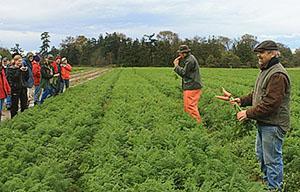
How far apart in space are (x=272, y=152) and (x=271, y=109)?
0.62 m

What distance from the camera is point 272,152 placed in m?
5.97

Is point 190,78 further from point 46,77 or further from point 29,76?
point 46,77

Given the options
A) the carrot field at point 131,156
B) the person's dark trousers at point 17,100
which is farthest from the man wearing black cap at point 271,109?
the person's dark trousers at point 17,100

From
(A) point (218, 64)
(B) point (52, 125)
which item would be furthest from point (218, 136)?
(A) point (218, 64)

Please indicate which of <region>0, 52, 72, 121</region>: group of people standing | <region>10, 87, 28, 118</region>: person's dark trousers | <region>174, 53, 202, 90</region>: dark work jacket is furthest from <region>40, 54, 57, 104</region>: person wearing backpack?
<region>174, 53, 202, 90</region>: dark work jacket

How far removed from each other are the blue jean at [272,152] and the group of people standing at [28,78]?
7.82m

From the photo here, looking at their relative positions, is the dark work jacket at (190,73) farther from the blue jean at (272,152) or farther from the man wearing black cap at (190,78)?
the blue jean at (272,152)

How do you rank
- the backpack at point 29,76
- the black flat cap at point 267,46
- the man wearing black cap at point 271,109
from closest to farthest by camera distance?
the man wearing black cap at point 271,109 → the black flat cap at point 267,46 → the backpack at point 29,76

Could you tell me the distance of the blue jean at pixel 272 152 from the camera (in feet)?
19.5

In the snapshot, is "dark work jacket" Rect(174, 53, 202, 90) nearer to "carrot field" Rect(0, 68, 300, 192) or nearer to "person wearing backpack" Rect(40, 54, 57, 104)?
"carrot field" Rect(0, 68, 300, 192)

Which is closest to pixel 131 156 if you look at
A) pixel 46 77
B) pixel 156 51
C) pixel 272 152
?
pixel 272 152

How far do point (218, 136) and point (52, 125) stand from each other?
13.1 feet

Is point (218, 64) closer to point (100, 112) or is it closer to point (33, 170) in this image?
point (100, 112)

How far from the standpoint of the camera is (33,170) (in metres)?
6.40
